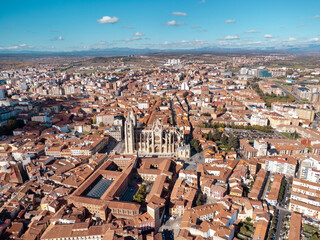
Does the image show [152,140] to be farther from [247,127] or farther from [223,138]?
[247,127]

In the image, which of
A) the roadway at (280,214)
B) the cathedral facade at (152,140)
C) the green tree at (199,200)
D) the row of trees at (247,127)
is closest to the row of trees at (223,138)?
the row of trees at (247,127)

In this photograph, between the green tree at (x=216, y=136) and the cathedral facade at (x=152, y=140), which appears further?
the green tree at (x=216, y=136)

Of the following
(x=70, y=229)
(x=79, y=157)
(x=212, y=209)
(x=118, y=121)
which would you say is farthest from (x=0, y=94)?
(x=212, y=209)

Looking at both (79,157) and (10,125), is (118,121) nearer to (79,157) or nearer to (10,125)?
(79,157)

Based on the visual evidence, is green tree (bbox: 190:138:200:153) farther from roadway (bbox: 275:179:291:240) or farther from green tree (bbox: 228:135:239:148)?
roadway (bbox: 275:179:291:240)

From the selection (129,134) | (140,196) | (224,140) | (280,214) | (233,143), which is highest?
(129,134)

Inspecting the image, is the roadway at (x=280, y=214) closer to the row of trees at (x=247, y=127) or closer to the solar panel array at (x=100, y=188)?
the solar panel array at (x=100, y=188)

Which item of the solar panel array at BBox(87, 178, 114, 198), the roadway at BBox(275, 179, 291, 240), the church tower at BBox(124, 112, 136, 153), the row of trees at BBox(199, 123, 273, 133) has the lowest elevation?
the roadway at BBox(275, 179, 291, 240)

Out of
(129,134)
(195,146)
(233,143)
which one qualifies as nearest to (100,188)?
(129,134)

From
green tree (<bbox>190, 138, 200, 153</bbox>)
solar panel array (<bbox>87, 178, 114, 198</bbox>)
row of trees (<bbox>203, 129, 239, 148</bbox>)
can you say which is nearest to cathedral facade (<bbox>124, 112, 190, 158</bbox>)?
green tree (<bbox>190, 138, 200, 153</bbox>)
